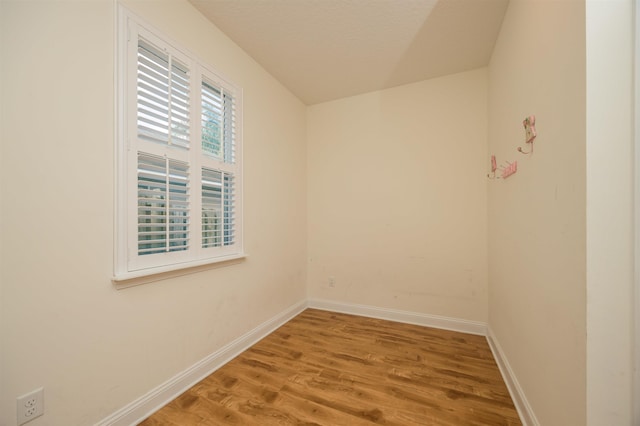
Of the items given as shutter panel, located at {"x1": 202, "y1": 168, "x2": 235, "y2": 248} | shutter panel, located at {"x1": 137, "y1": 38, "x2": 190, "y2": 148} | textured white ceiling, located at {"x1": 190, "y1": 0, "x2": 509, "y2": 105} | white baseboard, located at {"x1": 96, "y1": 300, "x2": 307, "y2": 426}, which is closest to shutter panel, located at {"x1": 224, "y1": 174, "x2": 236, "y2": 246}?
shutter panel, located at {"x1": 202, "y1": 168, "x2": 235, "y2": 248}

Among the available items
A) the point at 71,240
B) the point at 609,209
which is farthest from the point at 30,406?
the point at 609,209

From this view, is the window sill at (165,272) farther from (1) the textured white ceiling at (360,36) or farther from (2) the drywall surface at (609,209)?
(2) the drywall surface at (609,209)

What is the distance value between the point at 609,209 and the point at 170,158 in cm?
212

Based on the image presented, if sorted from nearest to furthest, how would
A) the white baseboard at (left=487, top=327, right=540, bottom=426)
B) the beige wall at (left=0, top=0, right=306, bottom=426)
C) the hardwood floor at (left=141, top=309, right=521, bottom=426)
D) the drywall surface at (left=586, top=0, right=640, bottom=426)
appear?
the drywall surface at (left=586, top=0, right=640, bottom=426) → the beige wall at (left=0, top=0, right=306, bottom=426) → the white baseboard at (left=487, top=327, right=540, bottom=426) → the hardwood floor at (left=141, top=309, right=521, bottom=426)

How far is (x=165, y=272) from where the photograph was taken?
1.63 m

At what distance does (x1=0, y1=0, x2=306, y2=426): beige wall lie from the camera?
1.07 metres

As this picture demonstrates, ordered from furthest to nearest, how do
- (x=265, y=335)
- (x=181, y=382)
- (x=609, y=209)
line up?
(x=265, y=335), (x=181, y=382), (x=609, y=209)

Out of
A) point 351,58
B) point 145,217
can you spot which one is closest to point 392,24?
point 351,58

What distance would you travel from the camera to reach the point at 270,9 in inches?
74.9

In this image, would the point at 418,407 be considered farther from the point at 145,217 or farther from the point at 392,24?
the point at 392,24

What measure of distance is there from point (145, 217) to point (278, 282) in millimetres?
1606

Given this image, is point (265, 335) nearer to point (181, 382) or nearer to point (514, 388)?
point (181, 382)

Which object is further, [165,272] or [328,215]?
[328,215]

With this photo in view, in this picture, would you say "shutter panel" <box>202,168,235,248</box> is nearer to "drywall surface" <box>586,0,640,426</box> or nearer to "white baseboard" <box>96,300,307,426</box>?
"white baseboard" <box>96,300,307,426</box>
